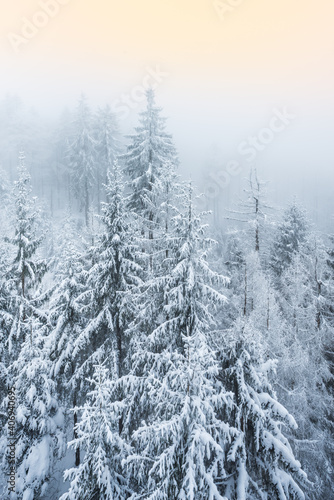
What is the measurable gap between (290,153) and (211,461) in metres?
142

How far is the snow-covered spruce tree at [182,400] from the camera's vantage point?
22.5ft

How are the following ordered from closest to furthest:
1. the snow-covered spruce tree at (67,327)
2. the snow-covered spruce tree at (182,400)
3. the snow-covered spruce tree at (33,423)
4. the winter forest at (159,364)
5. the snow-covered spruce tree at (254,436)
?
the snow-covered spruce tree at (182,400) < the winter forest at (159,364) < the snow-covered spruce tree at (254,436) < the snow-covered spruce tree at (33,423) < the snow-covered spruce tree at (67,327)

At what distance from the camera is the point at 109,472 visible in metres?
8.17

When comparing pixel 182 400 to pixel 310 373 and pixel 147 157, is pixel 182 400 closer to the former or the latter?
pixel 310 373

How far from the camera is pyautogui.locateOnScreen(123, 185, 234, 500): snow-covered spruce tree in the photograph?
686 cm

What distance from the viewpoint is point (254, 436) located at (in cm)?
858

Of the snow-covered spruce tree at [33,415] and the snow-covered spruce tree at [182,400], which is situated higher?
the snow-covered spruce tree at [182,400]

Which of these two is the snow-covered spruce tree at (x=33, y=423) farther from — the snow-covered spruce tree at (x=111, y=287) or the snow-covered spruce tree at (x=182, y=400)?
the snow-covered spruce tree at (x=182, y=400)

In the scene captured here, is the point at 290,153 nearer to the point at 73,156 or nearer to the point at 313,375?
the point at 73,156

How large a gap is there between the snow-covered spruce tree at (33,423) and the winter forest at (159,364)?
57mm

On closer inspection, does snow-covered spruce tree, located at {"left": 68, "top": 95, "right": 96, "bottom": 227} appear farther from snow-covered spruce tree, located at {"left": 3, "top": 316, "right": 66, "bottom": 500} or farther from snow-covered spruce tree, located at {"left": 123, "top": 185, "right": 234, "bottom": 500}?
snow-covered spruce tree, located at {"left": 123, "top": 185, "right": 234, "bottom": 500}

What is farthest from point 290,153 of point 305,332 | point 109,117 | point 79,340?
point 79,340

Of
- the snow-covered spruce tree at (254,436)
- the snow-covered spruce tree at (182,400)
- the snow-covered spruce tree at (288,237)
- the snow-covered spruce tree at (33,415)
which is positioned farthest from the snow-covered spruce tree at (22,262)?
the snow-covered spruce tree at (288,237)

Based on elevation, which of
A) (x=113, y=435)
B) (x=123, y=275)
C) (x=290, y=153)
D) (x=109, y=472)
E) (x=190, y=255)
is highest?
(x=290, y=153)
